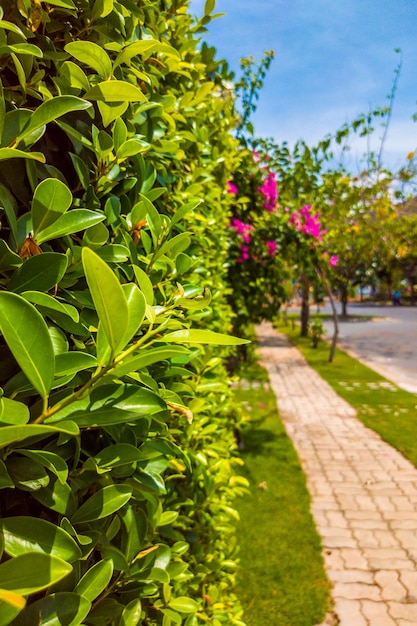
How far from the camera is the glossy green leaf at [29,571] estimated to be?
543 millimetres

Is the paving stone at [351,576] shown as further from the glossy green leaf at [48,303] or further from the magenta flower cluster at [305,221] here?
the magenta flower cluster at [305,221]

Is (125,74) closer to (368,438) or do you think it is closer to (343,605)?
(343,605)

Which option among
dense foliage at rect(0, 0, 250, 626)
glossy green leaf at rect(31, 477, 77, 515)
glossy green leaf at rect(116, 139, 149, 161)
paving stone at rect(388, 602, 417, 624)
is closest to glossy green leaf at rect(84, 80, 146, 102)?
dense foliage at rect(0, 0, 250, 626)

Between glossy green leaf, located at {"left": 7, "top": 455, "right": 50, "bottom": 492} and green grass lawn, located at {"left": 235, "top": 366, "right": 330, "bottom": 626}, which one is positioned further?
green grass lawn, located at {"left": 235, "top": 366, "right": 330, "bottom": 626}

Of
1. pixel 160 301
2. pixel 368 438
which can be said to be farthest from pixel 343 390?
pixel 160 301

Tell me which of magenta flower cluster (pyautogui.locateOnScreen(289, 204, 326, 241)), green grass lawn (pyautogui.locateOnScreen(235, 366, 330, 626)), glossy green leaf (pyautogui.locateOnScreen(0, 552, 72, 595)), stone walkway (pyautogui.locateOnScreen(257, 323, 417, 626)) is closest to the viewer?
glossy green leaf (pyautogui.locateOnScreen(0, 552, 72, 595))

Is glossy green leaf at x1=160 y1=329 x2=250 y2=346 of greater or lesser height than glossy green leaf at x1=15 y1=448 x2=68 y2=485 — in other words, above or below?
above

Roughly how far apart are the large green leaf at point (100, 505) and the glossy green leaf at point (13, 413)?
0.33 metres

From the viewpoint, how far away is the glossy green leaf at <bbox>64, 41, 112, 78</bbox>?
836 mm

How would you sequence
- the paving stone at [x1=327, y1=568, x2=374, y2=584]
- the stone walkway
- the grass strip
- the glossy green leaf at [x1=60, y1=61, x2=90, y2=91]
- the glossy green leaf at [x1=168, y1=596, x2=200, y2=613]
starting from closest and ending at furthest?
the glossy green leaf at [x1=60, y1=61, x2=90, y2=91]
the glossy green leaf at [x1=168, y1=596, x2=200, y2=613]
the stone walkway
the paving stone at [x1=327, y1=568, x2=374, y2=584]
the grass strip

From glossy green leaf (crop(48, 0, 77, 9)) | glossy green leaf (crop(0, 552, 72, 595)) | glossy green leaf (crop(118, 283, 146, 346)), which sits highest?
glossy green leaf (crop(48, 0, 77, 9))

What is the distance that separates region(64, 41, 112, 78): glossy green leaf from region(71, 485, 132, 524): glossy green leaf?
0.81 m

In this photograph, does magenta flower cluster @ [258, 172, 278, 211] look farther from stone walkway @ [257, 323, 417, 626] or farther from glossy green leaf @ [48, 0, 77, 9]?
glossy green leaf @ [48, 0, 77, 9]

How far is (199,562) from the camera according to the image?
1.79 m
